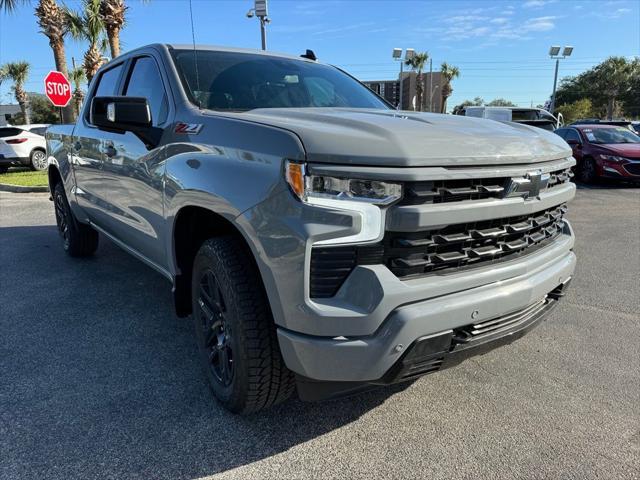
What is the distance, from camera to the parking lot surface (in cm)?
216

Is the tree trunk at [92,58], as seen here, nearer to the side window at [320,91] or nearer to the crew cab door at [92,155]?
the crew cab door at [92,155]

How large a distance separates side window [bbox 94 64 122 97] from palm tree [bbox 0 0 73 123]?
12337 mm

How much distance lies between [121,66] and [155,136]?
1438 millimetres

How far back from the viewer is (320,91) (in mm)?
3424

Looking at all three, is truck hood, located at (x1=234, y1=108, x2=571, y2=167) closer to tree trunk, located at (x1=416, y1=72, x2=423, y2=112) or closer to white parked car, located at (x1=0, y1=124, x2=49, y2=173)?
white parked car, located at (x1=0, y1=124, x2=49, y2=173)

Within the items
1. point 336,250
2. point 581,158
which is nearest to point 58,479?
point 336,250

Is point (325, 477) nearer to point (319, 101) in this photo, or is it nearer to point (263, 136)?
point (263, 136)

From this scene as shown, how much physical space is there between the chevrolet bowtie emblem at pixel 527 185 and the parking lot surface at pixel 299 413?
1.14 meters

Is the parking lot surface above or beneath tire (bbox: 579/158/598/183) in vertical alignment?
above

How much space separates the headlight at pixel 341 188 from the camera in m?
1.83

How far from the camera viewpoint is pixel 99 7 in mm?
15430

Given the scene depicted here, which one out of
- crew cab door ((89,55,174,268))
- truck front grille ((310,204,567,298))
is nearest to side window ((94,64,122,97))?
crew cab door ((89,55,174,268))

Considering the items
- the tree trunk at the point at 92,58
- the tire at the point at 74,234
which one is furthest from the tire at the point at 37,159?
the tire at the point at 74,234

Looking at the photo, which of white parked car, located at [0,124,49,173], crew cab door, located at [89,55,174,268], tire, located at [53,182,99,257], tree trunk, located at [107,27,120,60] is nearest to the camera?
crew cab door, located at [89,55,174,268]
